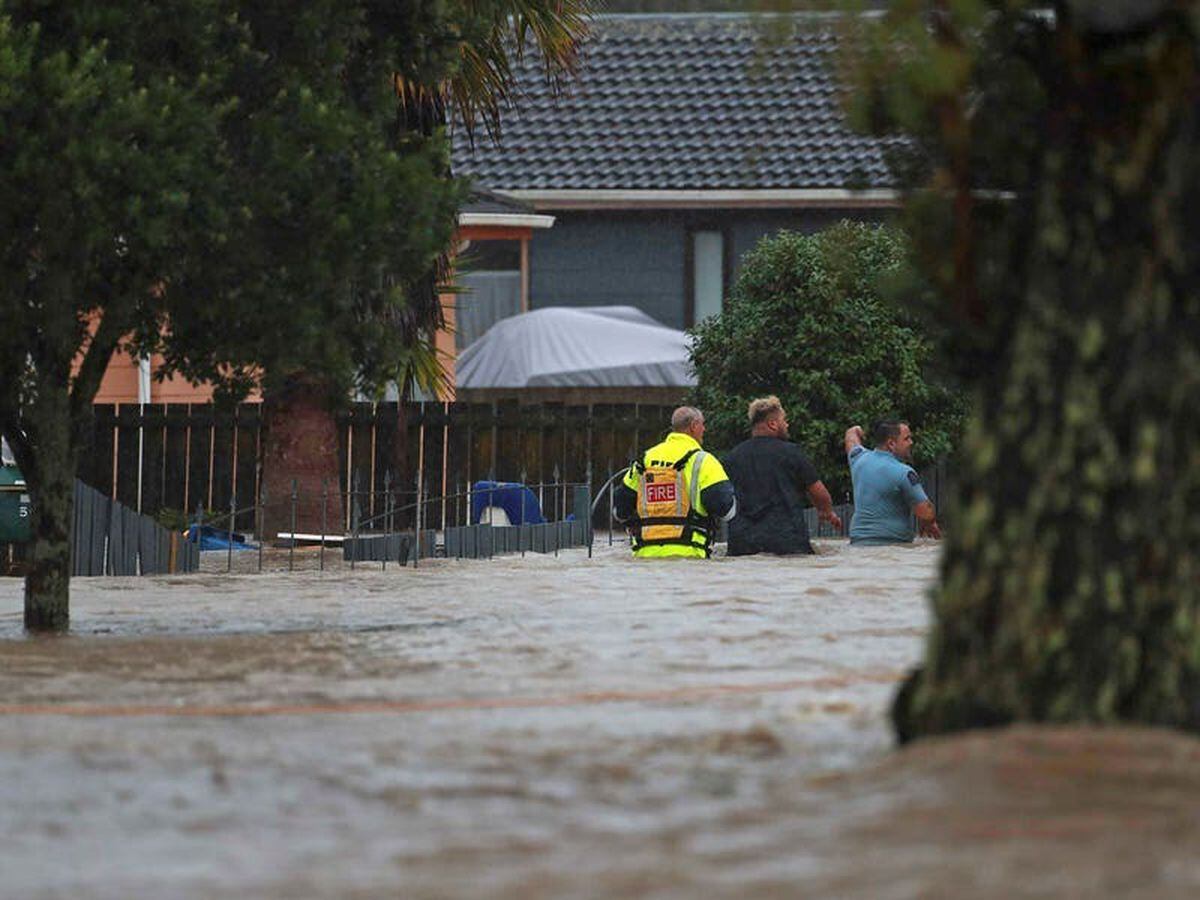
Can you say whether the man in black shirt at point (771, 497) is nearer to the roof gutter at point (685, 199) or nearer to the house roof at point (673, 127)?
the house roof at point (673, 127)

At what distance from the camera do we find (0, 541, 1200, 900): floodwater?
5.84m

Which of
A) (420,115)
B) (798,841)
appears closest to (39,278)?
(798,841)

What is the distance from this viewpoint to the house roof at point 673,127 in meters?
36.2

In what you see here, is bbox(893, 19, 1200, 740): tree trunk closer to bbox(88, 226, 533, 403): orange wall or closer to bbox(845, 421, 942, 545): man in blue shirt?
bbox(845, 421, 942, 545): man in blue shirt

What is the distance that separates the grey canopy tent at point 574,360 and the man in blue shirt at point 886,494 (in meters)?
10.8

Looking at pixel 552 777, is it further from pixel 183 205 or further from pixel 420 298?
pixel 420 298

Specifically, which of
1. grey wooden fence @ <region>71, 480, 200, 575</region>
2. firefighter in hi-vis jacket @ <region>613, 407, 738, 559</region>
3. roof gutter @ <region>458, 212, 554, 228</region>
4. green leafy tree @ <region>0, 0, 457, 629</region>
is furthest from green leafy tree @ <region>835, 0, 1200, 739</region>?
roof gutter @ <region>458, 212, 554, 228</region>

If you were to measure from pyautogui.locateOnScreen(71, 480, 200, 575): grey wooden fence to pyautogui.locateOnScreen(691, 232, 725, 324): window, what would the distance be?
18.2 m

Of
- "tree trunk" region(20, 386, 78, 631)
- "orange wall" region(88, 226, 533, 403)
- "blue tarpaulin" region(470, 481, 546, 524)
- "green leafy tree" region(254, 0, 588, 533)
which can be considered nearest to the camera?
"tree trunk" region(20, 386, 78, 631)

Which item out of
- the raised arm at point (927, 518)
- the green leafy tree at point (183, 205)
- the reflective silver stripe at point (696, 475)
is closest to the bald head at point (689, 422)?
the reflective silver stripe at point (696, 475)

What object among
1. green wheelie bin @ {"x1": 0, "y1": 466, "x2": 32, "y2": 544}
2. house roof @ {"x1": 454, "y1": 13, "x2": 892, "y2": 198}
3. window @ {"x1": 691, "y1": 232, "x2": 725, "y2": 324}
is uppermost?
house roof @ {"x1": 454, "y1": 13, "x2": 892, "y2": 198}

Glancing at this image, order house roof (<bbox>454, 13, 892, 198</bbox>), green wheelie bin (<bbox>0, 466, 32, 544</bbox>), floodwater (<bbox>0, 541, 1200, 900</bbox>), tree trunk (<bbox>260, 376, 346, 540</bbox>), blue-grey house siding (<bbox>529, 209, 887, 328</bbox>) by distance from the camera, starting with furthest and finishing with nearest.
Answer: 1. blue-grey house siding (<bbox>529, 209, 887, 328</bbox>)
2. house roof (<bbox>454, 13, 892, 198</bbox>)
3. tree trunk (<bbox>260, 376, 346, 540</bbox>)
4. green wheelie bin (<bbox>0, 466, 32, 544</bbox>)
5. floodwater (<bbox>0, 541, 1200, 900</bbox>)

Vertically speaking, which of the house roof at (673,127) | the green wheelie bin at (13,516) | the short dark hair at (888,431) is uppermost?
the house roof at (673,127)

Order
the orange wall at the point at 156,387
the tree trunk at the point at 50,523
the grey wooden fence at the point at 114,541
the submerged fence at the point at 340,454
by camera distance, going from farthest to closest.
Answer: the orange wall at the point at 156,387
the submerged fence at the point at 340,454
the grey wooden fence at the point at 114,541
the tree trunk at the point at 50,523
